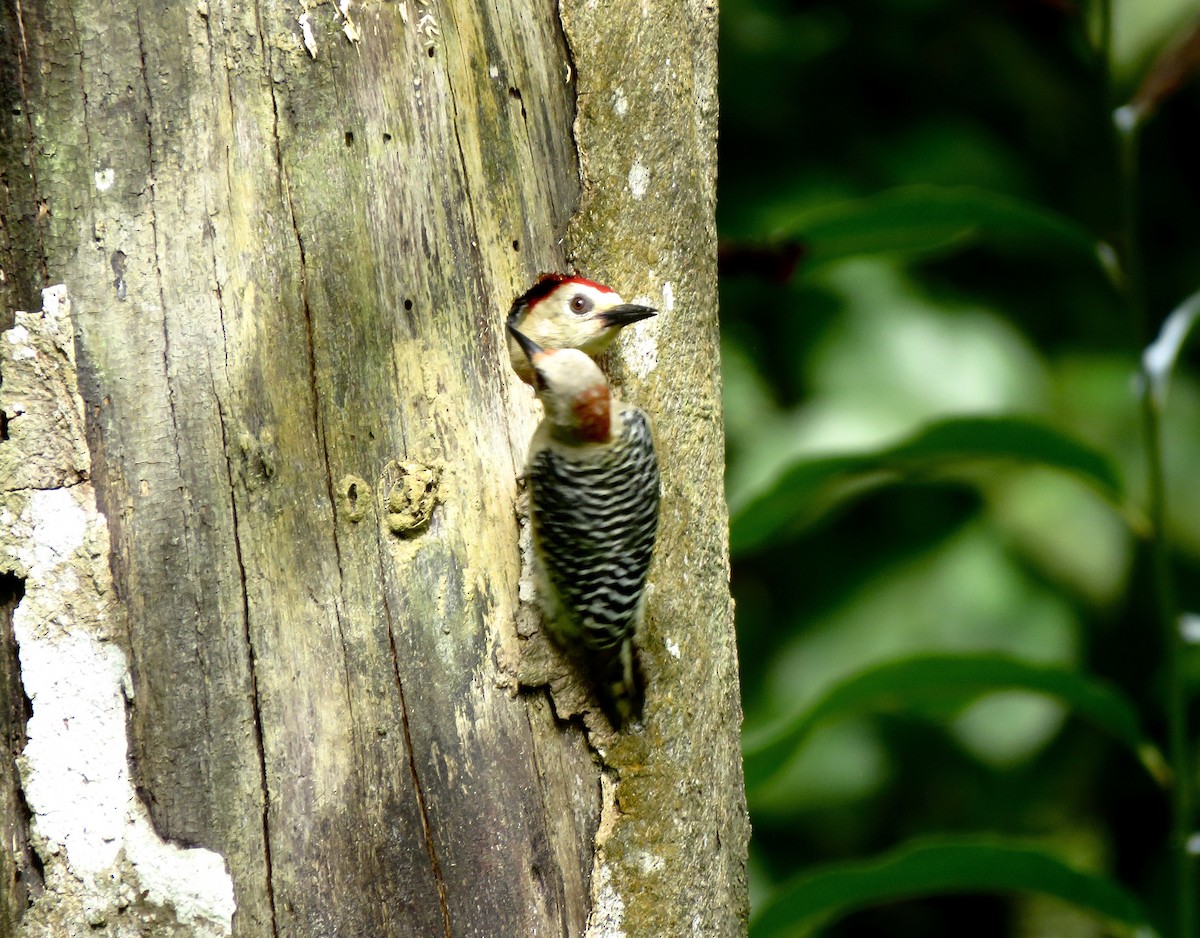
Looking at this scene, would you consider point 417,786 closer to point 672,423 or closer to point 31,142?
point 672,423

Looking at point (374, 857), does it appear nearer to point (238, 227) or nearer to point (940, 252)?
point (238, 227)

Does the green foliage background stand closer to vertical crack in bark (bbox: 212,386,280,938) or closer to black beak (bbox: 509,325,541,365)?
black beak (bbox: 509,325,541,365)

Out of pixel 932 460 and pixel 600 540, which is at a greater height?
pixel 932 460

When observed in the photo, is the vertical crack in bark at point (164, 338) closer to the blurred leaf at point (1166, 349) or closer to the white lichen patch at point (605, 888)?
the white lichen patch at point (605, 888)

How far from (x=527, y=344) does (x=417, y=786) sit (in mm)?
523

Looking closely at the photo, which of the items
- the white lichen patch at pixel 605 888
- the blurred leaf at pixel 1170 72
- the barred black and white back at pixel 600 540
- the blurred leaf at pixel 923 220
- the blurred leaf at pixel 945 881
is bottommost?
the blurred leaf at pixel 945 881

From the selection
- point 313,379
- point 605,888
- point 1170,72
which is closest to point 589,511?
point 313,379

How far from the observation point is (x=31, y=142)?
1.36 m

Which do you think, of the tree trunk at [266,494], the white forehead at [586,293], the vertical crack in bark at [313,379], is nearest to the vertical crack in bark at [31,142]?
the tree trunk at [266,494]

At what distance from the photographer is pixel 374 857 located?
138cm

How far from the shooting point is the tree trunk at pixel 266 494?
1.35 m

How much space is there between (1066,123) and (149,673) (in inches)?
122

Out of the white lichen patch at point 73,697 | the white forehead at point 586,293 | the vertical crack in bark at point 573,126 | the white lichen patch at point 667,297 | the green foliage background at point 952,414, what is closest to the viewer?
the white lichen patch at point 73,697

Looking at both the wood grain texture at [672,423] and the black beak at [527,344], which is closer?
the black beak at [527,344]
